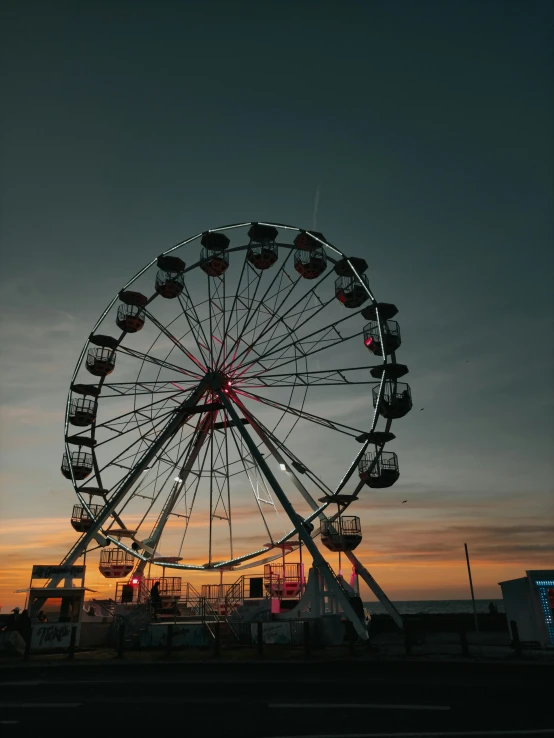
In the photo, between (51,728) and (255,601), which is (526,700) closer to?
(51,728)

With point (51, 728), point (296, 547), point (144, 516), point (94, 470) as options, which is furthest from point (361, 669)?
point (94, 470)

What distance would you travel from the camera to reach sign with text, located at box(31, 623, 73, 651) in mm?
21281

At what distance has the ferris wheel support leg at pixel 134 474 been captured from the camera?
25469mm

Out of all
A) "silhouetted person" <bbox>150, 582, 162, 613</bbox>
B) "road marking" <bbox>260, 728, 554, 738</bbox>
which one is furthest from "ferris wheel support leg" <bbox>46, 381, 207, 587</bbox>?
"road marking" <bbox>260, 728, 554, 738</bbox>

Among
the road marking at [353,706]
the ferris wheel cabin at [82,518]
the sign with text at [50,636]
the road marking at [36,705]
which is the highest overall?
the ferris wheel cabin at [82,518]

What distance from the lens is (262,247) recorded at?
3047 centimetres

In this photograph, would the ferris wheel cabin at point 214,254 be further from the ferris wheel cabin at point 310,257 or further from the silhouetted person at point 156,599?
the silhouetted person at point 156,599

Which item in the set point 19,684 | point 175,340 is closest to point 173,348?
→ point 175,340

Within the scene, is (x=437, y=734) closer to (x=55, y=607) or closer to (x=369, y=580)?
(x=369, y=580)

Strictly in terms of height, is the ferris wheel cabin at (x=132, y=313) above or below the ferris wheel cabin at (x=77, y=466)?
above

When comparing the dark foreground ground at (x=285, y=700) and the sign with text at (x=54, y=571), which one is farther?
the sign with text at (x=54, y=571)

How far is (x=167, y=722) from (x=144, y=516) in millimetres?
20647

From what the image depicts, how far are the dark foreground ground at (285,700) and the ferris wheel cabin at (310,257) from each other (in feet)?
62.2

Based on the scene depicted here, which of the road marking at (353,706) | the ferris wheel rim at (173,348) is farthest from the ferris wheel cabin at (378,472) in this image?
the road marking at (353,706)
